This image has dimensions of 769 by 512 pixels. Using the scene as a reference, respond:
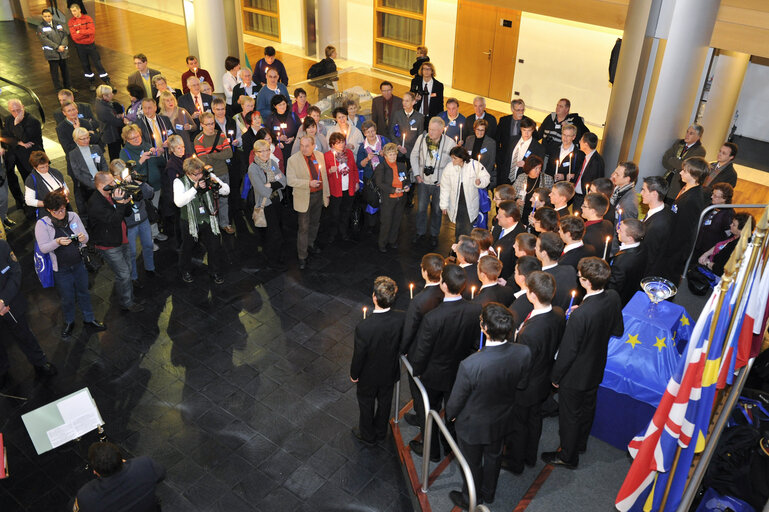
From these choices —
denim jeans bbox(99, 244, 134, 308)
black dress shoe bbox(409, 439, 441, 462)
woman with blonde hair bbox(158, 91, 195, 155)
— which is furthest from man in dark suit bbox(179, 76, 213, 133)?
black dress shoe bbox(409, 439, 441, 462)

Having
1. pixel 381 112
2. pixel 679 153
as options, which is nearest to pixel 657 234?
pixel 679 153

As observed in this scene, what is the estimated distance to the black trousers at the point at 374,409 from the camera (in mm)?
5426

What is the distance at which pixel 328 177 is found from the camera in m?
8.11

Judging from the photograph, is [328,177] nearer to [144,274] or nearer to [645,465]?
[144,274]

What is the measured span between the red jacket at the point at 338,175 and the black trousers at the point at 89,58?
8.46m

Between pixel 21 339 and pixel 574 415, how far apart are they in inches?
205

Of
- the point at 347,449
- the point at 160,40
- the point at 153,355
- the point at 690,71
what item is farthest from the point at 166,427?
the point at 160,40

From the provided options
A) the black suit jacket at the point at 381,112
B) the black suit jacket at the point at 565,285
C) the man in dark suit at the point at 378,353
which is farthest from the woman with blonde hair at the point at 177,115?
the black suit jacket at the point at 565,285

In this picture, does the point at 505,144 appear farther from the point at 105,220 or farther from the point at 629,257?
the point at 105,220

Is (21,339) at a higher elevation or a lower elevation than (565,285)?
lower

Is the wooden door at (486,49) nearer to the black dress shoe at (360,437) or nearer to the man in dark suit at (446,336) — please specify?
the man in dark suit at (446,336)

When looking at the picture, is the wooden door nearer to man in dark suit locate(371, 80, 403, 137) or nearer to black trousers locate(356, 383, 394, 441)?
man in dark suit locate(371, 80, 403, 137)

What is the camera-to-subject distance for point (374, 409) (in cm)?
564

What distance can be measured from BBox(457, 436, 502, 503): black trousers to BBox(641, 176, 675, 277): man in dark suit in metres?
2.83
